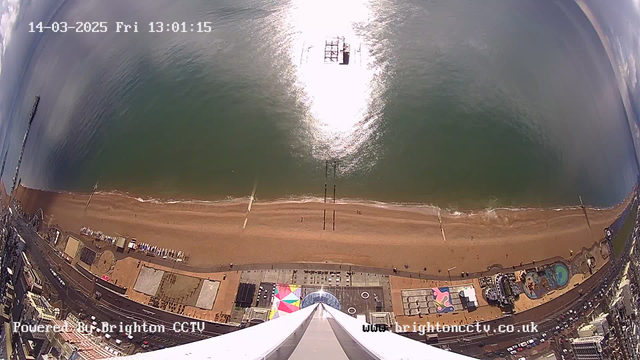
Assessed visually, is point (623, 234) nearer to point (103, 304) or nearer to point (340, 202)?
point (340, 202)

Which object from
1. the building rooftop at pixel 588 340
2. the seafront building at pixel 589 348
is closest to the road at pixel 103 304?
the seafront building at pixel 589 348

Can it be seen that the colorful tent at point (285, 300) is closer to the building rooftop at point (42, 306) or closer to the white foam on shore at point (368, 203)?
the white foam on shore at point (368, 203)

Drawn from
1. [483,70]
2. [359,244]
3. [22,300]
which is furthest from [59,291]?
[483,70]

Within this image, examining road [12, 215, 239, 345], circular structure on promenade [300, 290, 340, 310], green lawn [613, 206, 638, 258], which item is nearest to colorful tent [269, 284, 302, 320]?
circular structure on promenade [300, 290, 340, 310]

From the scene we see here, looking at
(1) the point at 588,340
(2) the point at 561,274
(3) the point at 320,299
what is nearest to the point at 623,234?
(2) the point at 561,274

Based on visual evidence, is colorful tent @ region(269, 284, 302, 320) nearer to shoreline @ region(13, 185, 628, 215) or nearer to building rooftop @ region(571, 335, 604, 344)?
shoreline @ region(13, 185, 628, 215)

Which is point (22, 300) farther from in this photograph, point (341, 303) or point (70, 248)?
point (341, 303)
